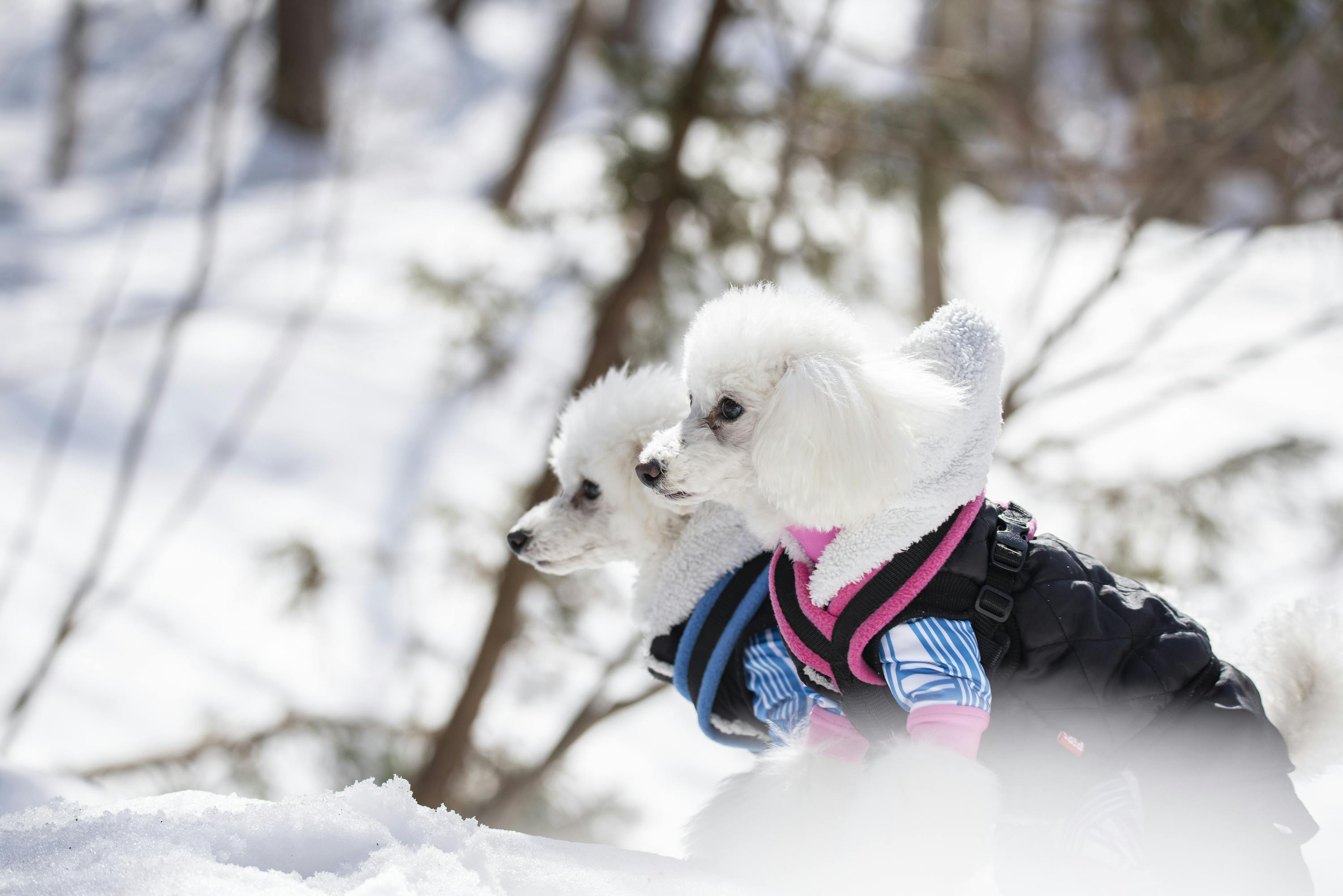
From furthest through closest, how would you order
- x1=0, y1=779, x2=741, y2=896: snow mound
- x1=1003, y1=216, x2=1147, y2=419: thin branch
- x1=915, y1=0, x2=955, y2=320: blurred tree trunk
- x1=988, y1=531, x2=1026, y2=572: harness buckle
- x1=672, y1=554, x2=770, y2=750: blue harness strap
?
x1=915, y1=0, x2=955, y2=320: blurred tree trunk, x1=1003, y1=216, x2=1147, y2=419: thin branch, x1=672, y1=554, x2=770, y2=750: blue harness strap, x1=988, y1=531, x2=1026, y2=572: harness buckle, x1=0, y1=779, x2=741, y2=896: snow mound

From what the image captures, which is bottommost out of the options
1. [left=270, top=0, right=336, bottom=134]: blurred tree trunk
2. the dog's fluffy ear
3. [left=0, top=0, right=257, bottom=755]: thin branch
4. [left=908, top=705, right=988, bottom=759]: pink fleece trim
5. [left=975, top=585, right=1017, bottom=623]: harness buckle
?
[left=270, top=0, right=336, bottom=134]: blurred tree trunk

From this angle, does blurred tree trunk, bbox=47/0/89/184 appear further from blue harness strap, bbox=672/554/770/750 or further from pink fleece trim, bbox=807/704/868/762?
pink fleece trim, bbox=807/704/868/762

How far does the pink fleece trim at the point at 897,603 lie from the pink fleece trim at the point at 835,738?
19 cm

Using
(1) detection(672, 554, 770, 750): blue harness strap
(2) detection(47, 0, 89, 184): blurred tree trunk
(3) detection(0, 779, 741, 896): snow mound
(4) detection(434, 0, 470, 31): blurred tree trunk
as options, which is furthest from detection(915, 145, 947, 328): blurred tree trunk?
(4) detection(434, 0, 470, 31): blurred tree trunk

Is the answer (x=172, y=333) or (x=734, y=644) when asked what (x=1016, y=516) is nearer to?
(x=734, y=644)

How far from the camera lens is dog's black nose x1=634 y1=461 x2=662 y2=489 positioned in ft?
5.04

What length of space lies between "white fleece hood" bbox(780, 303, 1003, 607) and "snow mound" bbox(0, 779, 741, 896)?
49 centimetres

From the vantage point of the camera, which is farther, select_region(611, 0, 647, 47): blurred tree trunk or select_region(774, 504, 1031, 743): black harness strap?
select_region(611, 0, 647, 47): blurred tree trunk

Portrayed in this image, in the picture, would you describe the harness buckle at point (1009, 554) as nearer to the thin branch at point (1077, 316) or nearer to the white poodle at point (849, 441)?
the white poodle at point (849, 441)

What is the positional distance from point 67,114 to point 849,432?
440 inches

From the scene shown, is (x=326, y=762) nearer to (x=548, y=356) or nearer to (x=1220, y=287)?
A: (x=548, y=356)

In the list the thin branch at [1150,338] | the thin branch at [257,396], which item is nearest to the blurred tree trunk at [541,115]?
the thin branch at [257,396]

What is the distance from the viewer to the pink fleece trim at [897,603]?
1.41m

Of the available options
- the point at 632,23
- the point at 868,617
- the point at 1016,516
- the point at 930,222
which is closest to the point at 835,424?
the point at 868,617
